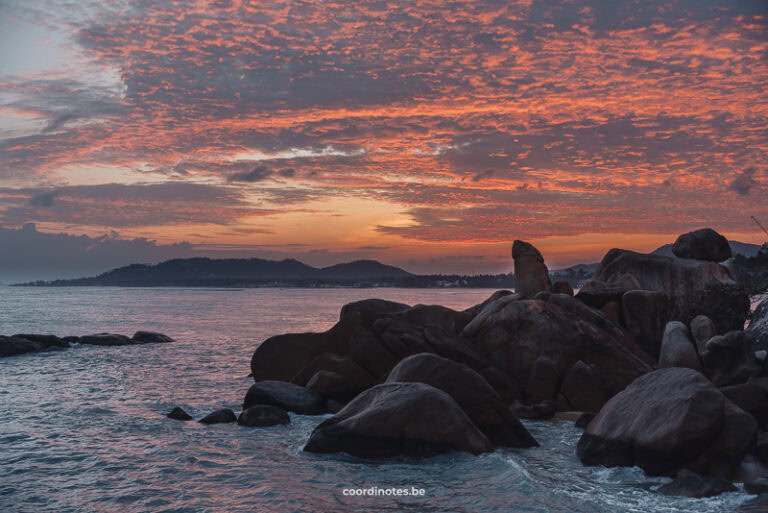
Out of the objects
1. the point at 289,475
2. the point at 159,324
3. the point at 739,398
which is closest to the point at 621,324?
the point at 739,398

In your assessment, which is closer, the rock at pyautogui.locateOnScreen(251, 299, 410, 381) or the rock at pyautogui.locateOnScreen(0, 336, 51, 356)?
the rock at pyautogui.locateOnScreen(251, 299, 410, 381)

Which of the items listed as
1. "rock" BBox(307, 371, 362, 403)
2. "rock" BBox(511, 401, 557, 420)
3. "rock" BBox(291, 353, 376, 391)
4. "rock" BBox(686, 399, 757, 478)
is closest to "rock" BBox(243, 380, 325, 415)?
"rock" BBox(307, 371, 362, 403)

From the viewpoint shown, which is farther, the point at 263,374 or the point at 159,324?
the point at 159,324

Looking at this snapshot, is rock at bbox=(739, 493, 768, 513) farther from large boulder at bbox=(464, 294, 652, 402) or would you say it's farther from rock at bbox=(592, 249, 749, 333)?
rock at bbox=(592, 249, 749, 333)

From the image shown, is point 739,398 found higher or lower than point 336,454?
higher

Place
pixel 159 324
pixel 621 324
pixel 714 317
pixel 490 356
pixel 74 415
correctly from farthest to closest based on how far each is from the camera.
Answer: pixel 159 324 < pixel 714 317 < pixel 621 324 < pixel 490 356 < pixel 74 415

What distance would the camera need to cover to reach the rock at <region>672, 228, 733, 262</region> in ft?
101

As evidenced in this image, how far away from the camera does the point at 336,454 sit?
14203mm

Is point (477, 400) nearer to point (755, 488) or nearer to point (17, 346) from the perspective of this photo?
point (755, 488)

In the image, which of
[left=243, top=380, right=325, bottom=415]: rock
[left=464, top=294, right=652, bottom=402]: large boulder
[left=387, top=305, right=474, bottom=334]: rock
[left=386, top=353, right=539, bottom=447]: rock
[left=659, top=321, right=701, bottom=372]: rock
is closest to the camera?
[left=386, top=353, right=539, bottom=447]: rock

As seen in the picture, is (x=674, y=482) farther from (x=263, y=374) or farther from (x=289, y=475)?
(x=263, y=374)

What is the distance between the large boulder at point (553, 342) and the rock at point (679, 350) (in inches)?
31.3

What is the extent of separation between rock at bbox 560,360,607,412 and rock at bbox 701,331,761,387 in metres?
3.63

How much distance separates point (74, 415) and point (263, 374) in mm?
7294
